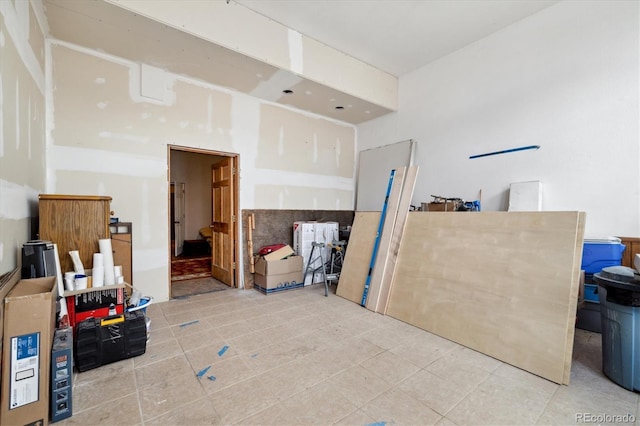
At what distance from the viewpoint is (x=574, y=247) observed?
2.30 meters

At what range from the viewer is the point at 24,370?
152 centimetres

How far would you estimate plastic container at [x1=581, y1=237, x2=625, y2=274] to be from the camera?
9.13ft

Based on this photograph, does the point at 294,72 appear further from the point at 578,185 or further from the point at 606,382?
the point at 606,382

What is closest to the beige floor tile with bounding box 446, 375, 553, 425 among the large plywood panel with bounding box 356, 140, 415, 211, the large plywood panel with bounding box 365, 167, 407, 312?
the large plywood panel with bounding box 365, 167, 407, 312

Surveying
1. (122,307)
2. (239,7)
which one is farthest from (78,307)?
(239,7)

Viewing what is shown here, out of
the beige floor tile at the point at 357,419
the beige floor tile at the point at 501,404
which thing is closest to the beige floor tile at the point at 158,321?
the beige floor tile at the point at 357,419

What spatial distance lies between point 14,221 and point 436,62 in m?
5.67

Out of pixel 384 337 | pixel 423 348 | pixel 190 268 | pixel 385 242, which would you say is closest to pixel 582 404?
pixel 423 348

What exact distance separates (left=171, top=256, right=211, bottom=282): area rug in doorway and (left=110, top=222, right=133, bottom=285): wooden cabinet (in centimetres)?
182

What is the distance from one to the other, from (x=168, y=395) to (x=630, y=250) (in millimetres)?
4471

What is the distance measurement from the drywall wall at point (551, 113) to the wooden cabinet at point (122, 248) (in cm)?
448

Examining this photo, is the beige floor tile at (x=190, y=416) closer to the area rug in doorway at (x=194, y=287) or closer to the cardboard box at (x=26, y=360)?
the cardboard box at (x=26, y=360)

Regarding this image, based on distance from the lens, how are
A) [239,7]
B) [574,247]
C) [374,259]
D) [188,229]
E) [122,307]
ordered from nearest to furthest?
1. [574,247]
2. [122,307]
3. [239,7]
4. [374,259]
5. [188,229]

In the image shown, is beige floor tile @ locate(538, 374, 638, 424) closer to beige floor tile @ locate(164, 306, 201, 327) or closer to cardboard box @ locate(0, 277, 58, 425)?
cardboard box @ locate(0, 277, 58, 425)
